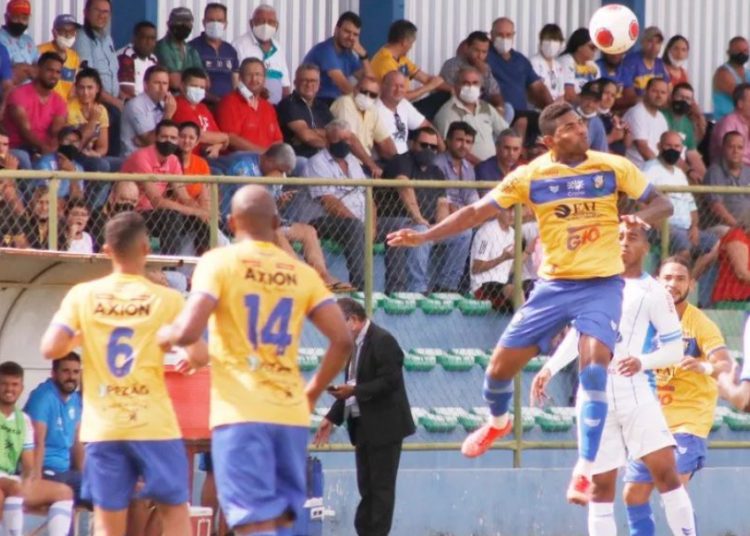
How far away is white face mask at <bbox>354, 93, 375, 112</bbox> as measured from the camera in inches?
776

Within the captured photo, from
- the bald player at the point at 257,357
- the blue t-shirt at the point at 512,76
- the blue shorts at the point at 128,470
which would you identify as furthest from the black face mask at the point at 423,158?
the bald player at the point at 257,357

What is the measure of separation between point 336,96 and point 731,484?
530cm

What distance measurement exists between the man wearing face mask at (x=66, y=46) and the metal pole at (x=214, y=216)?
9.19 feet

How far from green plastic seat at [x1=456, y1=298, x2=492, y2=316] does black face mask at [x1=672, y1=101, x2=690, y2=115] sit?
511 cm

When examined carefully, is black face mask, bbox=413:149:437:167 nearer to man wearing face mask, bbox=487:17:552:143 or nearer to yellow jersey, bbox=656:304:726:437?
man wearing face mask, bbox=487:17:552:143

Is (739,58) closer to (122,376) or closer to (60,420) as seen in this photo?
(60,420)

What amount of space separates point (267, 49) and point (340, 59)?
0.72 m

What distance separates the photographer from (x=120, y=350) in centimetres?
1138

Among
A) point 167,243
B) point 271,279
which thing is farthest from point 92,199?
point 271,279

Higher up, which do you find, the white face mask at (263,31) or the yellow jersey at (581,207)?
the white face mask at (263,31)

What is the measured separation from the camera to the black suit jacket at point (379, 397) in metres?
16.1

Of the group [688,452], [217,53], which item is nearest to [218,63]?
[217,53]

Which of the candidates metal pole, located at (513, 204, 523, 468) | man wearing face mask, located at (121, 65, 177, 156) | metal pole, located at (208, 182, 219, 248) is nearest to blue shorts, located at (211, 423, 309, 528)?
metal pole, located at (208, 182, 219, 248)

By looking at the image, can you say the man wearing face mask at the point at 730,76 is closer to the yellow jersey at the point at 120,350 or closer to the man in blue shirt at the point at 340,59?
the man in blue shirt at the point at 340,59
